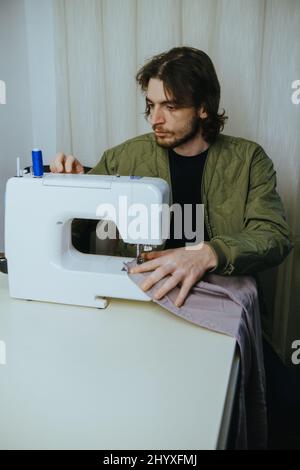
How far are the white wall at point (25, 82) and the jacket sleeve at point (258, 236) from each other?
1.00 metres

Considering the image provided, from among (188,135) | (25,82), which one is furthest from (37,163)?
(25,82)

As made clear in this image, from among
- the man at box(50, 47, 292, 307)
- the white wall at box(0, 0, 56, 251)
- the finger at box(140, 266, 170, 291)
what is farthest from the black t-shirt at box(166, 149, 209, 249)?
the white wall at box(0, 0, 56, 251)

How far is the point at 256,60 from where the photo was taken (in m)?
1.62

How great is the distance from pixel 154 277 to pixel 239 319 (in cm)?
21

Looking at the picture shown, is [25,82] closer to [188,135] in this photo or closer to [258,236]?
[188,135]

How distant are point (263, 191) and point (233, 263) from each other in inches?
14.3

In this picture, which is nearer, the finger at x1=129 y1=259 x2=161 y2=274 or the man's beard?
the finger at x1=129 y1=259 x2=161 y2=274

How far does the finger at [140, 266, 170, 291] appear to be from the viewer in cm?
102

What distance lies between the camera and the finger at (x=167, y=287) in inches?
39.3

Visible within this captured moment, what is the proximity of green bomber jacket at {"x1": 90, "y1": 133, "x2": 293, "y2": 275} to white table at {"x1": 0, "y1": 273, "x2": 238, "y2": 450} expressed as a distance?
1.13 ft

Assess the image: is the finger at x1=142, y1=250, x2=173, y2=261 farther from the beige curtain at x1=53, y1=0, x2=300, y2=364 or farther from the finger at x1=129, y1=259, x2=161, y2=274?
the beige curtain at x1=53, y1=0, x2=300, y2=364

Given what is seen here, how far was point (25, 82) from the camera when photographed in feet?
6.33
